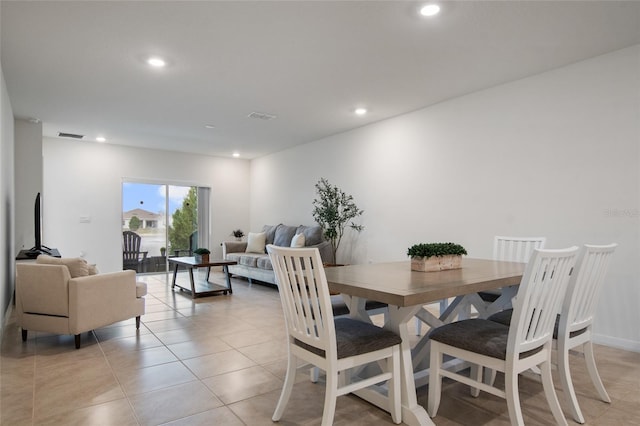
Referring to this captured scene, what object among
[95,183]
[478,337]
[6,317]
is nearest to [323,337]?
[478,337]

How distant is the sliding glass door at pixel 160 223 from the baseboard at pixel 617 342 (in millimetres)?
7093

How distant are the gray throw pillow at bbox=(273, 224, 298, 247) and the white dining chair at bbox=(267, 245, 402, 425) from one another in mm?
4640

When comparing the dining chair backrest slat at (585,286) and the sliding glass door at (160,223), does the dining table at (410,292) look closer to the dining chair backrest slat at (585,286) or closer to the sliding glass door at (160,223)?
the dining chair backrest slat at (585,286)

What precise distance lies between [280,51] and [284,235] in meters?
4.04

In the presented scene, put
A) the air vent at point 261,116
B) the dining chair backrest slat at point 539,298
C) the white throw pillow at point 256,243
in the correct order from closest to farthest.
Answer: the dining chair backrest slat at point 539,298, the air vent at point 261,116, the white throw pillow at point 256,243

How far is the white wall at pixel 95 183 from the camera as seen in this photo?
6516mm

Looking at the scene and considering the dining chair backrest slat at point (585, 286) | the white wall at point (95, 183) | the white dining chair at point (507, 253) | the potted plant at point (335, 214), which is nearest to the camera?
the dining chair backrest slat at point (585, 286)

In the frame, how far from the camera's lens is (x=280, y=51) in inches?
128

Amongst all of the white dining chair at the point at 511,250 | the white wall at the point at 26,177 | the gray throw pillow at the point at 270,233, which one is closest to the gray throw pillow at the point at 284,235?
the gray throw pillow at the point at 270,233

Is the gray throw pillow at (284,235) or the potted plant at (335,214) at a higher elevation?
the potted plant at (335,214)

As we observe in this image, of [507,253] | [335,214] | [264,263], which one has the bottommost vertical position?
[264,263]

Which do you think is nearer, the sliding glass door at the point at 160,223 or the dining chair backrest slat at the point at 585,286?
the dining chair backrest slat at the point at 585,286

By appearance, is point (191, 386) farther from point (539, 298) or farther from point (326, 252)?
point (326, 252)

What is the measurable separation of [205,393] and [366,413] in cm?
101
